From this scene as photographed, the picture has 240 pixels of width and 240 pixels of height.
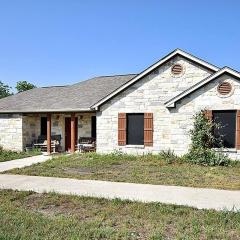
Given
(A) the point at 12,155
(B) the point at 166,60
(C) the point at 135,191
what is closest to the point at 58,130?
(A) the point at 12,155

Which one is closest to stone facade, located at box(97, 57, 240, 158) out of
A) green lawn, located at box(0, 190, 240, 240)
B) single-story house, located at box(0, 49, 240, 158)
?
single-story house, located at box(0, 49, 240, 158)

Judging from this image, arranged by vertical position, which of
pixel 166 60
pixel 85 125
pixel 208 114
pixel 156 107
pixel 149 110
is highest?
pixel 166 60

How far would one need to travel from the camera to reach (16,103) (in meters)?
21.4

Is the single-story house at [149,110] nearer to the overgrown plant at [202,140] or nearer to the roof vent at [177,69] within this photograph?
Answer: the roof vent at [177,69]

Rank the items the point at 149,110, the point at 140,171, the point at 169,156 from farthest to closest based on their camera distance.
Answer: the point at 149,110 → the point at 169,156 → the point at 140,171

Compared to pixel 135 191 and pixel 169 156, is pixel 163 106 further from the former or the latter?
pixel 135 191

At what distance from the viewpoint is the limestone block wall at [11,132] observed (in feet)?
65.6

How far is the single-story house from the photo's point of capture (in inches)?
584

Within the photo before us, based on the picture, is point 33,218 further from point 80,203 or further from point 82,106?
point 82,106

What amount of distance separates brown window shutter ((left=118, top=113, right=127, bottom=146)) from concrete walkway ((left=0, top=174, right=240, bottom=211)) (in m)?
6.32

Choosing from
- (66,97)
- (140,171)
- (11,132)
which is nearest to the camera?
(140,171)

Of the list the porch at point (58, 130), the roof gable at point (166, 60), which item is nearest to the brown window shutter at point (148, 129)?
the roof gable at point (166, 60)

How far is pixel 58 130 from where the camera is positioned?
20.7 m

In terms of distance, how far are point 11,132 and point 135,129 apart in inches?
309
